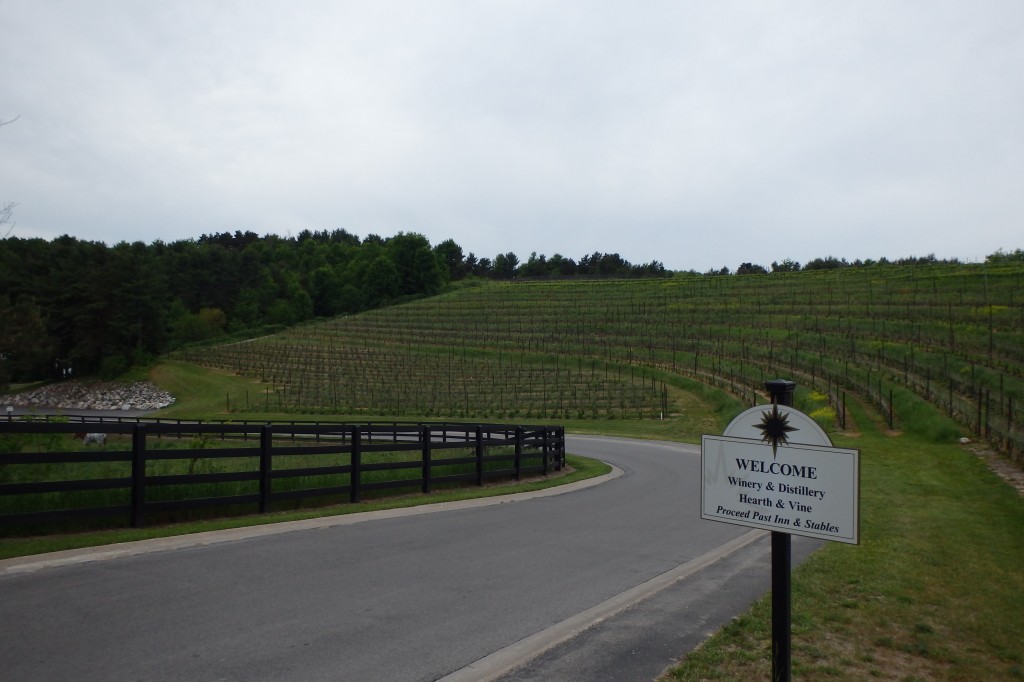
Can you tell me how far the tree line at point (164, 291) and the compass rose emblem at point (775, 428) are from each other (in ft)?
57.8

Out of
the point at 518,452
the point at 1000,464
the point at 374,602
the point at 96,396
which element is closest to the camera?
the point at 374,602

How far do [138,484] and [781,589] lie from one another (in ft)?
26.5

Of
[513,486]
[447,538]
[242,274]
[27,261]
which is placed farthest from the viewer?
[242,274]

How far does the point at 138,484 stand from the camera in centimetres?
949

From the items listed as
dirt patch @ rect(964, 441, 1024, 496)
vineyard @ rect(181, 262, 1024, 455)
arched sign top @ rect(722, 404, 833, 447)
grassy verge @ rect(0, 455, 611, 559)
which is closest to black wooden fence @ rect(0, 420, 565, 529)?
grassy verge @ rect(0, 455, 611, 559)

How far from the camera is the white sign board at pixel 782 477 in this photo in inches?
167


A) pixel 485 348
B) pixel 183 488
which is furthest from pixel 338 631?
pixel 485 348

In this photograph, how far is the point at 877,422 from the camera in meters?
34.6

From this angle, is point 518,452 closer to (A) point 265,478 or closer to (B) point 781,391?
(A) point 265,478

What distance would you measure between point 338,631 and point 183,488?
546 centimetres

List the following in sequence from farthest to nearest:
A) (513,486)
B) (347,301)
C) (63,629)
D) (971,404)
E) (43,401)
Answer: (347,301) → (43,401) → (971,404) → (513,486) → (63,629)

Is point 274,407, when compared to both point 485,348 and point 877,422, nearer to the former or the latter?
point 485,348

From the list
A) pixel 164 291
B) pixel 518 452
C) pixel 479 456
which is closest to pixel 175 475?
pixel 479 456

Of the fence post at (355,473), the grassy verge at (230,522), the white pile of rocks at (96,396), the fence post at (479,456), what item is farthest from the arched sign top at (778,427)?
the white pile of rocks at (96,396)
